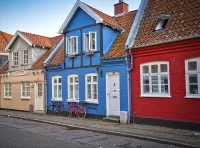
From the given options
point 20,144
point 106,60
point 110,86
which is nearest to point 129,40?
point 106,60

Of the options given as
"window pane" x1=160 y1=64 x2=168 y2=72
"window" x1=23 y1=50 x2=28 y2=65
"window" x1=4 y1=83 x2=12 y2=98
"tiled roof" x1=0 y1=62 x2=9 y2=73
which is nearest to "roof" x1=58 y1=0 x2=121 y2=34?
"window pane" x1=160 y1=64 x2=168 y2=72

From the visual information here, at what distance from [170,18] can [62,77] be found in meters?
8.98

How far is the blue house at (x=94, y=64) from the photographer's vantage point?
13.7 metres

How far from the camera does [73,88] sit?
16484mm

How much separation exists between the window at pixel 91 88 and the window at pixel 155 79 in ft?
12.1

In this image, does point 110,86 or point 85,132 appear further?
point 110,86

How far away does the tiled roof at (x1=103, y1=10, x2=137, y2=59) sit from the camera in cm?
1389

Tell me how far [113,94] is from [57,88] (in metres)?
5.80

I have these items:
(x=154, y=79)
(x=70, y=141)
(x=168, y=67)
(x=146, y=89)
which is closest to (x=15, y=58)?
(x=146, y=89)

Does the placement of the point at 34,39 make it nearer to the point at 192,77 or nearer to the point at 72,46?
the point at 72,46

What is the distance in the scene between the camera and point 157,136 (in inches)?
372

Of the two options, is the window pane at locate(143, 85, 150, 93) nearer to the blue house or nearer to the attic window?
the blue house

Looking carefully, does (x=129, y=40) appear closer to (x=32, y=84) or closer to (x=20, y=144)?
(x=20, y=144)

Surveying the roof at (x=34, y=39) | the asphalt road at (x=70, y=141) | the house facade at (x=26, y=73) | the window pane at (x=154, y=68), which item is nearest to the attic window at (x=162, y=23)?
the window pane at (x=154, y=68)
